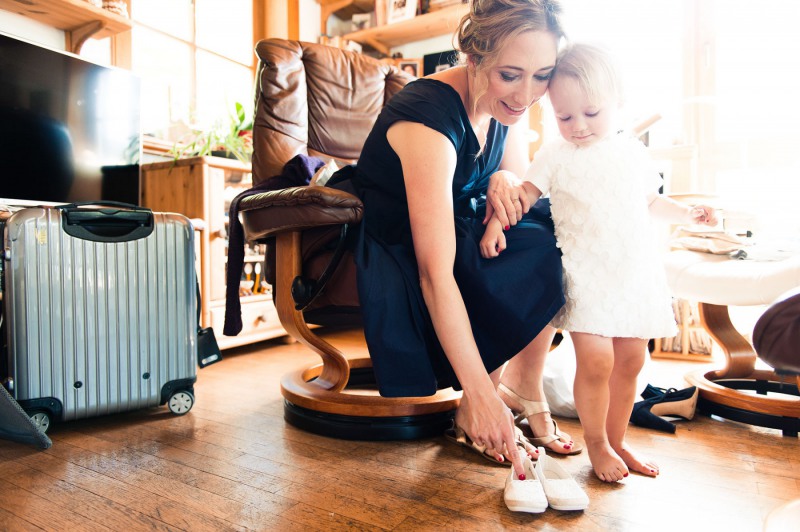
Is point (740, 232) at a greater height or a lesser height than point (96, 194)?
lesser

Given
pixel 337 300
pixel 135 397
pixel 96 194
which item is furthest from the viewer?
pixel 96 194

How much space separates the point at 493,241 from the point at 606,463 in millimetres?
463

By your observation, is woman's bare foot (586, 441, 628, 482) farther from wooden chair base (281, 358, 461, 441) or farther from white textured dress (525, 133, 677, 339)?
wooden chair base (281, 358, 461, 441)

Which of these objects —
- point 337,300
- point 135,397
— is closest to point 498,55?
point 337,300

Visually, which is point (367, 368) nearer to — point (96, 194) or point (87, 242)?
point (87, 242)

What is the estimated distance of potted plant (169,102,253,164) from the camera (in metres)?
2.35

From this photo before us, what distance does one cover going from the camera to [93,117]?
2.00 m

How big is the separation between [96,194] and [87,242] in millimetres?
757

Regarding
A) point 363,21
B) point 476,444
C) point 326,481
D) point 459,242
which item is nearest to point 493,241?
point 459,242

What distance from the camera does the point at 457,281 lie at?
1.13 metres

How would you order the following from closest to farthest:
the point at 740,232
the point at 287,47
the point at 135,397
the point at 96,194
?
the point at 135,397 < the point at 287,47 < the point at 740,232 < the point at 96,194

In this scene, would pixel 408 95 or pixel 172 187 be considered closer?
pixel 408 95

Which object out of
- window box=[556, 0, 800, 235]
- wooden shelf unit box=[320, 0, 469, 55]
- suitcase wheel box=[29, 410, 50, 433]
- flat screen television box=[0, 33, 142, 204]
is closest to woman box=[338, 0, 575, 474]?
suitcase wheel box=[29, 410, 50, 433]

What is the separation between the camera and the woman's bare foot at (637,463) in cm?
109
